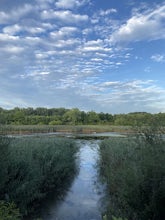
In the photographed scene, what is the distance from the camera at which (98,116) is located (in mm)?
94562

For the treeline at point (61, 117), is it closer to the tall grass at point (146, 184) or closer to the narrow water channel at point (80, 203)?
the narrow water channel at point (80, 203)

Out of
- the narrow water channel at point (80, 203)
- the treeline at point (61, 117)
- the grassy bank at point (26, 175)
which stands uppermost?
the treeline at point (61, 117)

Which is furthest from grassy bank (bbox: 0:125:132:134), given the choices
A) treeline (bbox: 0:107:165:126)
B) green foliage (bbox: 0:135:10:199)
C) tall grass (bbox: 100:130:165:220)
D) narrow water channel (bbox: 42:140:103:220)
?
tall grass (bbox: 100:130:165:220)

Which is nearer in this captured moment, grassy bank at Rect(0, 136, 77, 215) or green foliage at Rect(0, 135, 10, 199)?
green foliage at Rect(0, 135, 10, 199)

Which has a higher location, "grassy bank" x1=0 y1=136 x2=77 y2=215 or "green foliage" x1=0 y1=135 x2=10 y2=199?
"green foliage" x1=0 y1=135 x2=10 y2=199

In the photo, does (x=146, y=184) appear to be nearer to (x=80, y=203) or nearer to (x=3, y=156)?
(x=3, y=156)

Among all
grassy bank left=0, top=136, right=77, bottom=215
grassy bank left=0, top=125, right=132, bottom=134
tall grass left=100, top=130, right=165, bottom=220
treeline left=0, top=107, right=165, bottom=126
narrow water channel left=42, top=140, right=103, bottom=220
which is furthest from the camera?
treeline left=0, top=107, right=165, bottom=126

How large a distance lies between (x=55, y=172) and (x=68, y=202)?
188 cm

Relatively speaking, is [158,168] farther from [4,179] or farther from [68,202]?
[68,202]

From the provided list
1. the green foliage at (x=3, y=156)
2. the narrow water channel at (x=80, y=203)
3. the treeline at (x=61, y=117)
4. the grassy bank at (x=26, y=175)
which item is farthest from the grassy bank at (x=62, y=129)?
the green foliage at (x=3, y=156)

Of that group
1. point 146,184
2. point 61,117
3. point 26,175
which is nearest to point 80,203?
point 26,175

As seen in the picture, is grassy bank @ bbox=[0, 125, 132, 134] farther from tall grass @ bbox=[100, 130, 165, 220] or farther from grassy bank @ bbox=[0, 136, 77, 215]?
tall grass @ bbox=[100, 130, 165, 220]

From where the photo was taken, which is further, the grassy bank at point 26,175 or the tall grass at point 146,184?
the grassy bank at point 26,175

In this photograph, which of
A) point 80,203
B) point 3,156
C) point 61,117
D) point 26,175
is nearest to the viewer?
point 3,156
